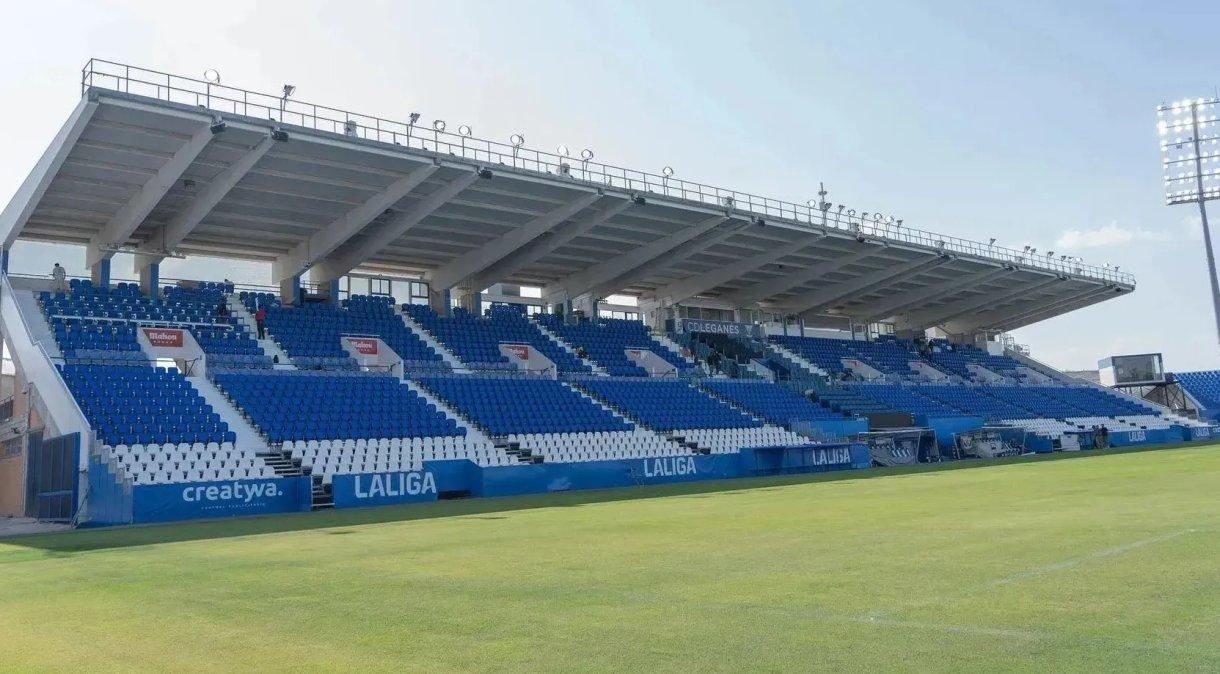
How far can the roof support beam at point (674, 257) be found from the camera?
38250 millimetres

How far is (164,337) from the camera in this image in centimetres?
2817

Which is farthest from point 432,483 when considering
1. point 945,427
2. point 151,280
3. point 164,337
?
point 945,427

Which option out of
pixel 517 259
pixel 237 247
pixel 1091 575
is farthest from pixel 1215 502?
pixel 237 247

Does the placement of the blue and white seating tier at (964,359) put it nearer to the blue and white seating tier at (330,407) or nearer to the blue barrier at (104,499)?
the blue and white seating tier at (330,407)

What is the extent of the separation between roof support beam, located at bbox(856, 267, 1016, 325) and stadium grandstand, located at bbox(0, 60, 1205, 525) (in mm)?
331

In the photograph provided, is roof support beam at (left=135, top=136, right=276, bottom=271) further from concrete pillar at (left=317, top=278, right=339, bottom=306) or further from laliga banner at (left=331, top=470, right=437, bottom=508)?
laliga banner at (left=331, top=470, right=437, bottom=508)

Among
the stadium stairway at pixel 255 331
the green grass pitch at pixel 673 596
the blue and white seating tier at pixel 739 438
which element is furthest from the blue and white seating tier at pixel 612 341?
the green grass pitch at pixel 673 596

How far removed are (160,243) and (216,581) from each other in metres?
25.9

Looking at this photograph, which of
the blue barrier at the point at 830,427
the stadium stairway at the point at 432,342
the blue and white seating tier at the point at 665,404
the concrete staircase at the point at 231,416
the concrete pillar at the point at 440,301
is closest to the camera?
the concrete staircase at the point at 231,416

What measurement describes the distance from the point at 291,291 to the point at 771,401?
2064 centimetres

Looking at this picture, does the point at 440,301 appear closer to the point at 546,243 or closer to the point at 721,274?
the point at 546,243

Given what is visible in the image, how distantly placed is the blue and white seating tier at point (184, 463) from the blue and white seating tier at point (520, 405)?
8400 mm

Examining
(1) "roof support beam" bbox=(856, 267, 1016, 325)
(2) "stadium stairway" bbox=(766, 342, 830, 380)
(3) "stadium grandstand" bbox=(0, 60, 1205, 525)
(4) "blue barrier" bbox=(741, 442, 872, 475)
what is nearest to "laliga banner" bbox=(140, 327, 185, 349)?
(3) "stadium grandstand" bbox=(0, 60, 1205, 525)

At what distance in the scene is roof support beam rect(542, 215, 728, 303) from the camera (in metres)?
37.6
